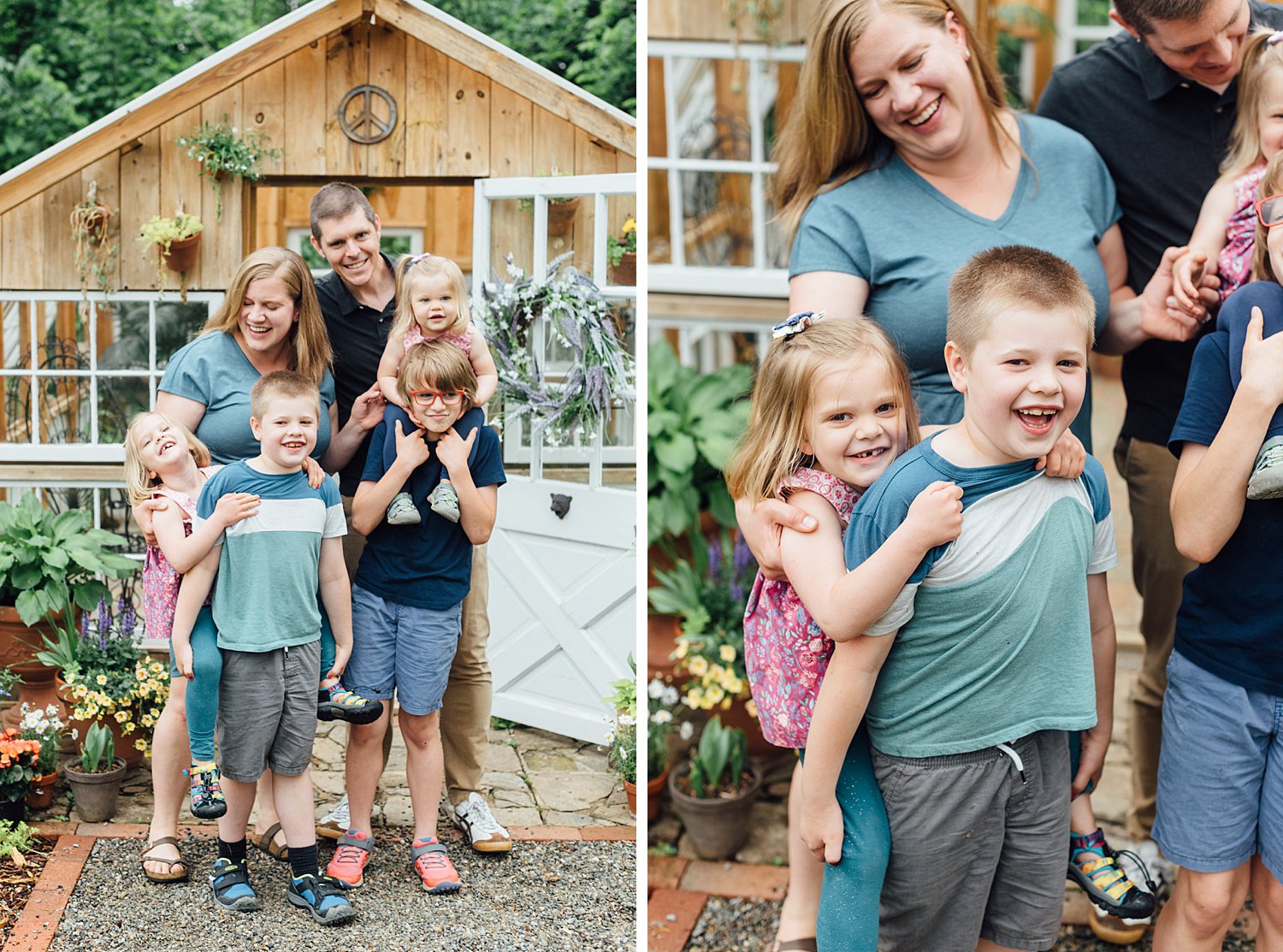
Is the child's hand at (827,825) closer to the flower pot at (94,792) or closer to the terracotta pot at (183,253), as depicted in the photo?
the flower pot at (94,792)


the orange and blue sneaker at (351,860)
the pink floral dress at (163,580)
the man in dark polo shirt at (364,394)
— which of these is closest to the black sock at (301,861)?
the orange and blue sneaker at (351,860)

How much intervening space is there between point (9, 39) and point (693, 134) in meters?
4.37

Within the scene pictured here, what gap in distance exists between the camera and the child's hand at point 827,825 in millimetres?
2121

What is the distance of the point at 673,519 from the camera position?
3840mm

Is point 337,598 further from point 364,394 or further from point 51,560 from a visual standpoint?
point 51,560

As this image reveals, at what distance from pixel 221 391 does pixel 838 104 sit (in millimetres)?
1798

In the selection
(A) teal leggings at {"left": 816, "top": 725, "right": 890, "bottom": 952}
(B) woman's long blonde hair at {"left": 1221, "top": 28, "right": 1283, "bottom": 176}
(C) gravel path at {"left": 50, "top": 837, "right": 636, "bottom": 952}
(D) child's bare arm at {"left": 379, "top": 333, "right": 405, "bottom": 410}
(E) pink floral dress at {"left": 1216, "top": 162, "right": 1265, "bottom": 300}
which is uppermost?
(B) woman's long blonde hair at {"left": 1221, "top": 28, "right": 1283, "bottom": 176}

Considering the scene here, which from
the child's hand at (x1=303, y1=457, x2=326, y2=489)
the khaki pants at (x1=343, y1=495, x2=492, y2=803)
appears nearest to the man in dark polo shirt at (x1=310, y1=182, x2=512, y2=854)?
the khaki pants at (x1=343, y1=495, x2=492, y2=803)

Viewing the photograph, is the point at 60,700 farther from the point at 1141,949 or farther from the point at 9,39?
the point at 9,39

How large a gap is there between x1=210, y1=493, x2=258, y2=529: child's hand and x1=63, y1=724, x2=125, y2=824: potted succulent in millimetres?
1150

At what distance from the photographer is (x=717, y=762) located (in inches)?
136

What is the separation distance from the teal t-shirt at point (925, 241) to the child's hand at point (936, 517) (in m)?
0.53

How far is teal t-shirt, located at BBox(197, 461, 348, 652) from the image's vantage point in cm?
294

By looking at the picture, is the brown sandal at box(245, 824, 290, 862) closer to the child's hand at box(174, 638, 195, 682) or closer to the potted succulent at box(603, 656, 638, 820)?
the child's hand at box(174, 638, 195, 682)
